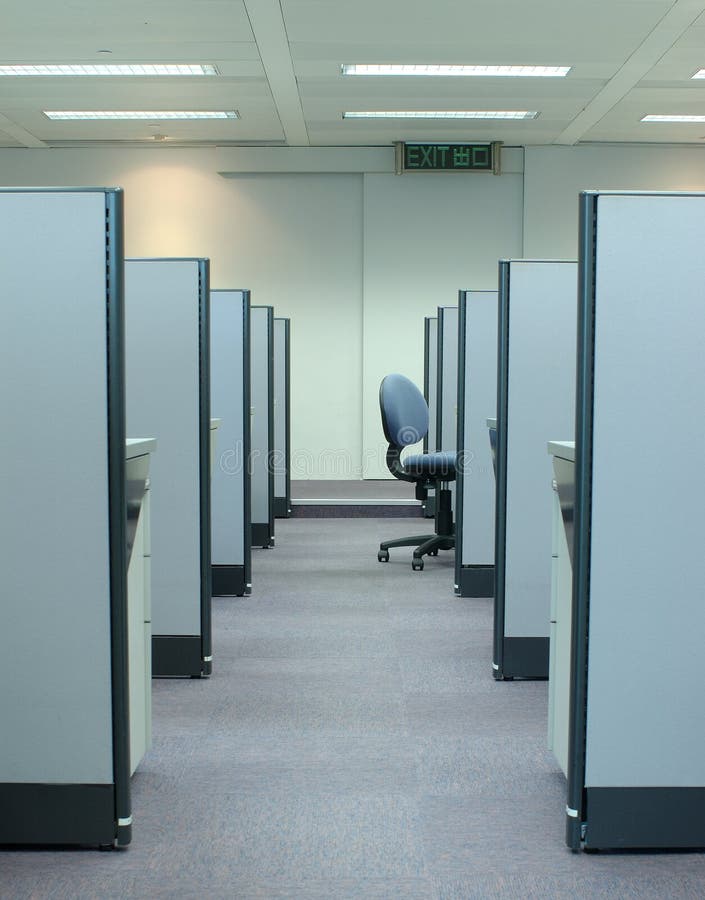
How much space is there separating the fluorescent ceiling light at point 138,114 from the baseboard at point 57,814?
584cm

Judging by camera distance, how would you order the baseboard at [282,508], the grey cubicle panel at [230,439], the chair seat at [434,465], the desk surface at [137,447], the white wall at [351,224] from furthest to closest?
the white wall at [351,224], the baseboard at [282,508], the chair seat at [434,465], the grey cubicle panel at [230,439], the desk surface at [137,447]

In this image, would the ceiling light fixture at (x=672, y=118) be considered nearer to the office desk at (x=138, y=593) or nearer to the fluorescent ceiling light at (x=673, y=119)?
the fluorescent ceiling light at (x=673, y=119)

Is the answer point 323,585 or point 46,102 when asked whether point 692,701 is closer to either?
point 323,585

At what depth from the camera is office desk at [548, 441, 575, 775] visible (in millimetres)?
1767

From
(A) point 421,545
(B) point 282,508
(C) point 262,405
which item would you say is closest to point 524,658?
(A) point 421,545

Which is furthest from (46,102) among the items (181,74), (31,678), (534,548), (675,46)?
(31,678)

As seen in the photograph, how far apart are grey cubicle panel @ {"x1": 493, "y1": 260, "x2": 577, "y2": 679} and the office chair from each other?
148 centimetres

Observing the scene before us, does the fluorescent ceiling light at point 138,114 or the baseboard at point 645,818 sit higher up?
the fluorescent ceiling light at point 138,114

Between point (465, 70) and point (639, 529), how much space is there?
15.7 ft

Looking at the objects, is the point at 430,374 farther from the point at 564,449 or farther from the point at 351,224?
the point at 564,449

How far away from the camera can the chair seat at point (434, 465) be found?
4203 mm

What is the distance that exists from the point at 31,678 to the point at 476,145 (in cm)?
660

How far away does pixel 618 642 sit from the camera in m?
1.62

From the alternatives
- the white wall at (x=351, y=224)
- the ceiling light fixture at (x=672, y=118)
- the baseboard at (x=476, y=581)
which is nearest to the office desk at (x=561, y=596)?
the baseboard at (x=476, y=581)
